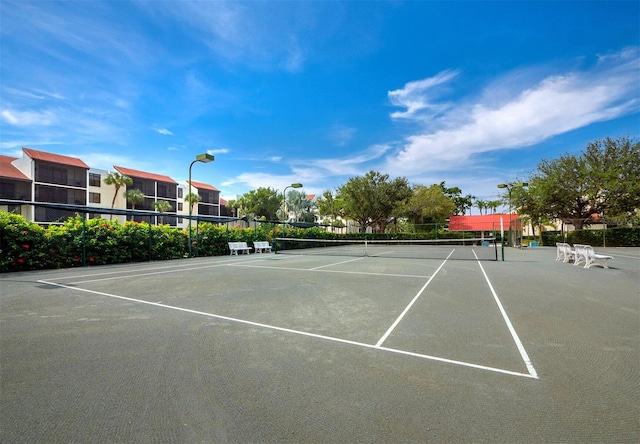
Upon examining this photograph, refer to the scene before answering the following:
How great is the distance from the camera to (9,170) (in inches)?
1689

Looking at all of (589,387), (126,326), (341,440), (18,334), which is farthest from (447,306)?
(18,334)

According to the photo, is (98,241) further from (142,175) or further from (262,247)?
Result: (142,175)

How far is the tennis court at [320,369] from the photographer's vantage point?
2459 mm

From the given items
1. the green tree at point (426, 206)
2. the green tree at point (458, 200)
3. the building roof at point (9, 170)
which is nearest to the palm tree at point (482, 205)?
the green tree at point (458, 200)

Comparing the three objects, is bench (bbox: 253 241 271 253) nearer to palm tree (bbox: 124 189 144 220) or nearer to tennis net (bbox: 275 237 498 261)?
tennis net (bbox: 275 237 498 261)

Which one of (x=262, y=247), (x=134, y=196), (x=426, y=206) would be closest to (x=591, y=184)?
(x=426, y=206)

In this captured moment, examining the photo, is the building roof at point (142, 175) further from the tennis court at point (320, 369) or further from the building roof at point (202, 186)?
the tennis court at point (320, 369)

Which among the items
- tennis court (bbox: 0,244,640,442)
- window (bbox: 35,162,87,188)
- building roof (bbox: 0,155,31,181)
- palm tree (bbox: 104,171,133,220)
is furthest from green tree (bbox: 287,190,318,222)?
tennis court (bbox: 0,244,640,442)

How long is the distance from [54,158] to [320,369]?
59.6 meters

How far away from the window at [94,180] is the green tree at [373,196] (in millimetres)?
41360

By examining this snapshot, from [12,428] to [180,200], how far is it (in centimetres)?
7103

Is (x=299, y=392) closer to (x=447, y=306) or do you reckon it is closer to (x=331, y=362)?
(x=331, y=362)

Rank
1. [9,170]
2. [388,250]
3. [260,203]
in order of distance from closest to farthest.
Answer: [388,250], [9,170], [260,203]

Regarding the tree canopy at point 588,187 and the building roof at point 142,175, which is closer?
the tree canopy at point 588,187
